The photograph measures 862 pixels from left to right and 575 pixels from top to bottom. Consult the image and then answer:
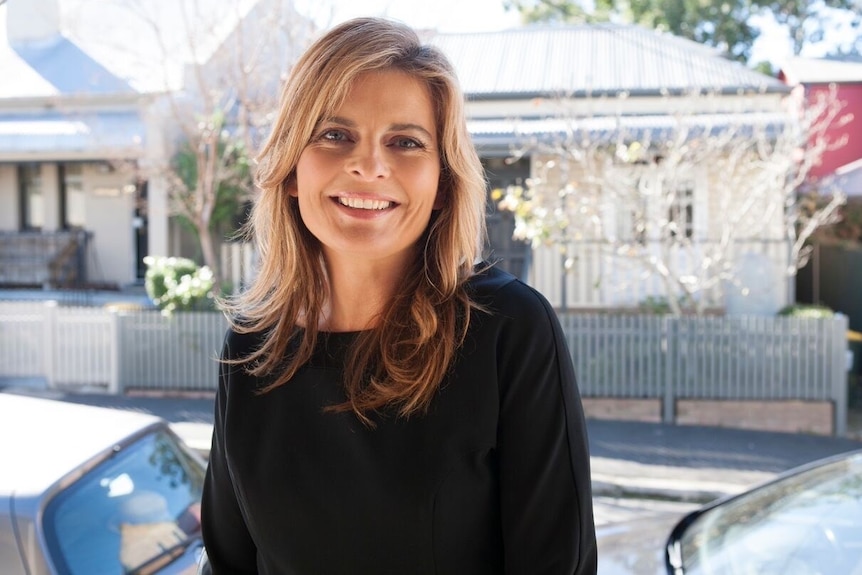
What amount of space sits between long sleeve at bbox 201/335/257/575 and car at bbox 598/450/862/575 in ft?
4.96

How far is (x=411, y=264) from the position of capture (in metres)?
1.79

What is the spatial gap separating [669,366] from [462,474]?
29.5ft

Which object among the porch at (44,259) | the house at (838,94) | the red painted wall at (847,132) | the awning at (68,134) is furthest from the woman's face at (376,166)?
the porch at (44,259)

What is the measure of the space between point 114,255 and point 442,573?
1732 centimetres

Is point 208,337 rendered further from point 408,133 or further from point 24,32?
point 408,133

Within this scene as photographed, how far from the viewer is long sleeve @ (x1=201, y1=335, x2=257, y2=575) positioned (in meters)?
1.82

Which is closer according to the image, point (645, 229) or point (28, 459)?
point (28, 459)

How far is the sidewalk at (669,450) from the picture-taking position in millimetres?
7750

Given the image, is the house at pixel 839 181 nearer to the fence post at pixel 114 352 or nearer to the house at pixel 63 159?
the fence post at pixel 114 352

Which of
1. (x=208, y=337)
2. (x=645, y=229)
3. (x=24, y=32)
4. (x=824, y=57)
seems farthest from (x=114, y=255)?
(x=824, y=57)

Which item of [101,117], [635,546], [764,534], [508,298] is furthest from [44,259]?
[508,298]

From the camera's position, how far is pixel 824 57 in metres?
18.1

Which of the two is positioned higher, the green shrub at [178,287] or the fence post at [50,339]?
the green shrub at [178,287]

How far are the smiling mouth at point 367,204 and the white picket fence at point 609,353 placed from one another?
8583 mm
